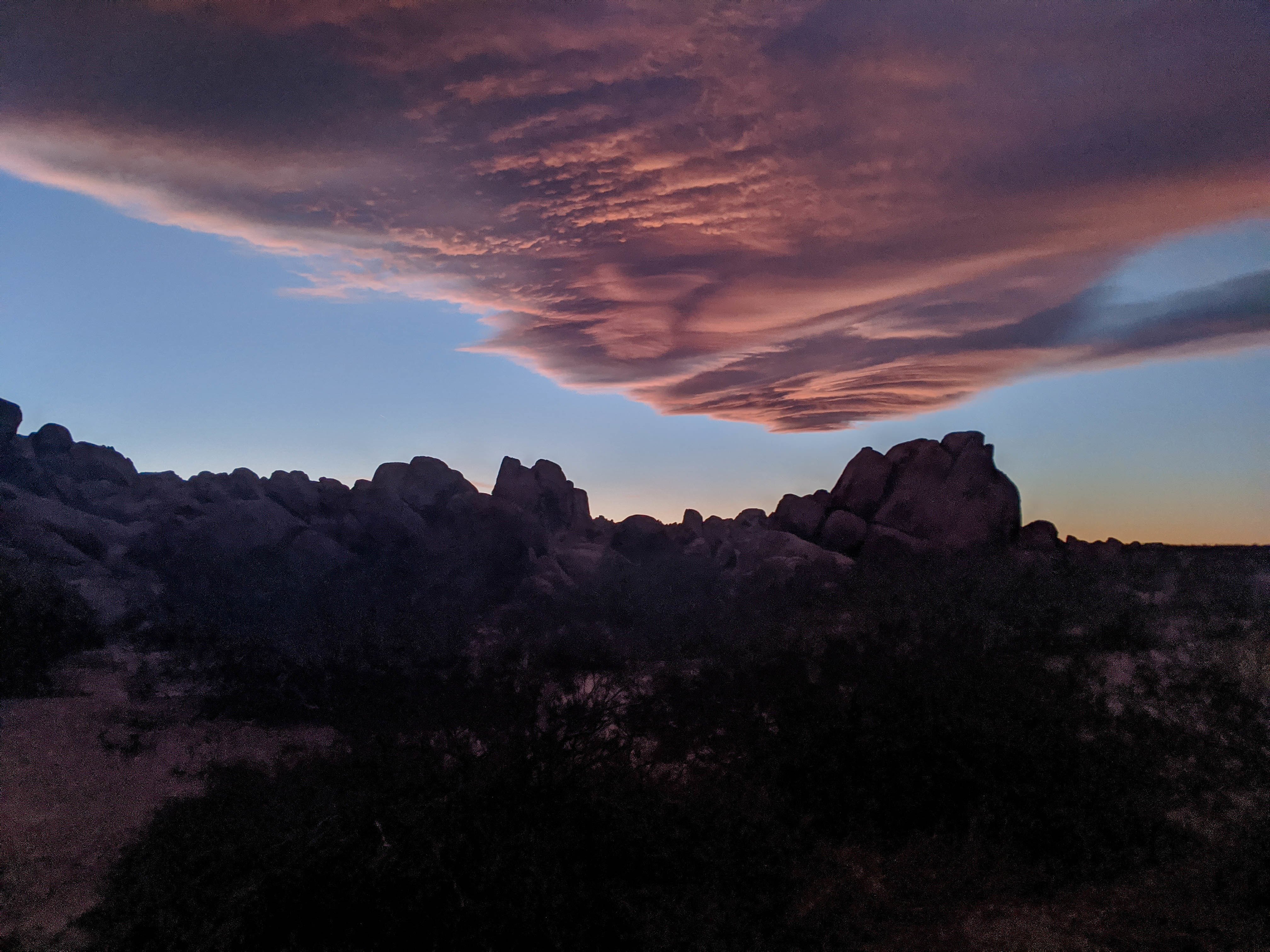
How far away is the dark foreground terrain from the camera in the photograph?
20.9 feet

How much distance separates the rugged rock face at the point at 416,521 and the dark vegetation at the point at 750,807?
36.9 feet

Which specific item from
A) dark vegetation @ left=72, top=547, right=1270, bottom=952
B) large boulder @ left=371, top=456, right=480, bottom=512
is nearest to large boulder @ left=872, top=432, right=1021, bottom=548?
dark vegetation @ left=72, top=547, right=1270, bottom=952

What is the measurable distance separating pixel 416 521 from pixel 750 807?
2182 cm

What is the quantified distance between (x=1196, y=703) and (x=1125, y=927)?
21.5 ft

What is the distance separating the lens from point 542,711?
11.1 meters

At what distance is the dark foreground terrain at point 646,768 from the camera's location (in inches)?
251

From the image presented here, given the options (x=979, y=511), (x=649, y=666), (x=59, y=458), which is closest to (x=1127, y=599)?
(x=979, y=511)

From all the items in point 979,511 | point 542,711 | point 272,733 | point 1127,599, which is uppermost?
point 979,511

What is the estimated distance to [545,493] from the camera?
3378cm

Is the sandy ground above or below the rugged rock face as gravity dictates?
below

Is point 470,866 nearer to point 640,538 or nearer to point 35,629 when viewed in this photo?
point 35,629

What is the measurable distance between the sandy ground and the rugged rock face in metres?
7.27

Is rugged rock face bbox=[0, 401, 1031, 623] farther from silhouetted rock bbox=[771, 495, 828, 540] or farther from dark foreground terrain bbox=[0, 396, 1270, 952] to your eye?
dark foreground terrain bbox=[0, 396, 1270, 952]

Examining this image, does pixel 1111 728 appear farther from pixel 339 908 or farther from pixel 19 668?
pixel 19 668
